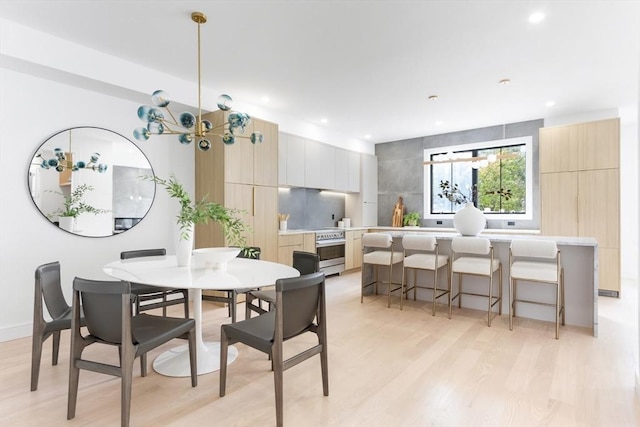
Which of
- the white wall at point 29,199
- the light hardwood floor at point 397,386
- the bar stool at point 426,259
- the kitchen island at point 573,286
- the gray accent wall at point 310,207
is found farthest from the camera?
the gray accent wall at point 310,207

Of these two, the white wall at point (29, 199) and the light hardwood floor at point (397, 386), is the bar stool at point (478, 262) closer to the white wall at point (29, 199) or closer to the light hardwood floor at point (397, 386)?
the light hardwood floor at point (397, 386)

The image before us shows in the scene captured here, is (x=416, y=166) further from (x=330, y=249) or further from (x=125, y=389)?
(x=125, y=389)

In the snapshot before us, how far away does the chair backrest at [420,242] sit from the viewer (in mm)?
3811

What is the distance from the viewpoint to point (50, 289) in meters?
2.27

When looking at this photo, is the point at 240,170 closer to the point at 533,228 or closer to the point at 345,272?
the point at 345,272

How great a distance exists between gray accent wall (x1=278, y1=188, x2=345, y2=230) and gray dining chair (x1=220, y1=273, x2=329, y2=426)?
12.1 feet

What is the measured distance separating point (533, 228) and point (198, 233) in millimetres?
5233

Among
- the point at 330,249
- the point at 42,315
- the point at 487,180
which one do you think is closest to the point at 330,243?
the point at 330,249

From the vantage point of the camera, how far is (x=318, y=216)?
253 inches

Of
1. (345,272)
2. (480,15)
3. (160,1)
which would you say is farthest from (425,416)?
(345,272)

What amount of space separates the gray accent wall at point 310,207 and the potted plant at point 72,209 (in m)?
2.83

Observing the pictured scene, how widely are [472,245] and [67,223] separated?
412 centimetres

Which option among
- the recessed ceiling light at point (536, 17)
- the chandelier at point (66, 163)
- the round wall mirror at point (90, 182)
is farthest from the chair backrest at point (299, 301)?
the chandelier at point (66, 163)

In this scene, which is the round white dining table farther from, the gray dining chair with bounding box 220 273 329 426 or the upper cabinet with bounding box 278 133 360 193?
the upper cabinet with bounding box 278 133 360 193
